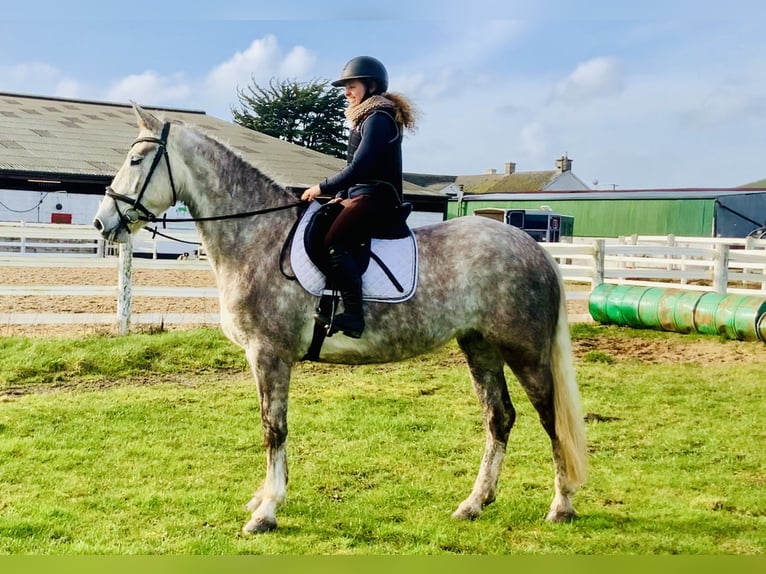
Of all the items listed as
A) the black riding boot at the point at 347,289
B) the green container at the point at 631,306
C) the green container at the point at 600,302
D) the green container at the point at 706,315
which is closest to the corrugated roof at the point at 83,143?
the green container at the point at 600,302

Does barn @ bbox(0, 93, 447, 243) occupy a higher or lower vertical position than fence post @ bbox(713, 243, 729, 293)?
higher

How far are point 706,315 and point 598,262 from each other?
2.58 meters

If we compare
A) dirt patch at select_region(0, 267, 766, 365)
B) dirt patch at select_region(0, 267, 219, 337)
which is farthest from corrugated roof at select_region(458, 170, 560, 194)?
dirt patch at select_region(0, 267, 766, 365)

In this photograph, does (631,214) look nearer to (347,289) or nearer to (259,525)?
(347,289)

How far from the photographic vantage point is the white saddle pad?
3.85 m

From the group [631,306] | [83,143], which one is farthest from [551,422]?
[83,143]

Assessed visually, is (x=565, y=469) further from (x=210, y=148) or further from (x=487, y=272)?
(x=210, y=148)

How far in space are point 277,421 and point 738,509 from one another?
2.75 m

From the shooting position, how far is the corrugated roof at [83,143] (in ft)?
63.2

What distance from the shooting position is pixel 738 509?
13.6ft

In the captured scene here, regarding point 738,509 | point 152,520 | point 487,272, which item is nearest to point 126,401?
point 152,520

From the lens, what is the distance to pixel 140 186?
12.6 ft

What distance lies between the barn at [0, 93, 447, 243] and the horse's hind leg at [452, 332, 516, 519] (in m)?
13.1

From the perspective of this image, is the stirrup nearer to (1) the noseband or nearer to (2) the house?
(1) the noseband
